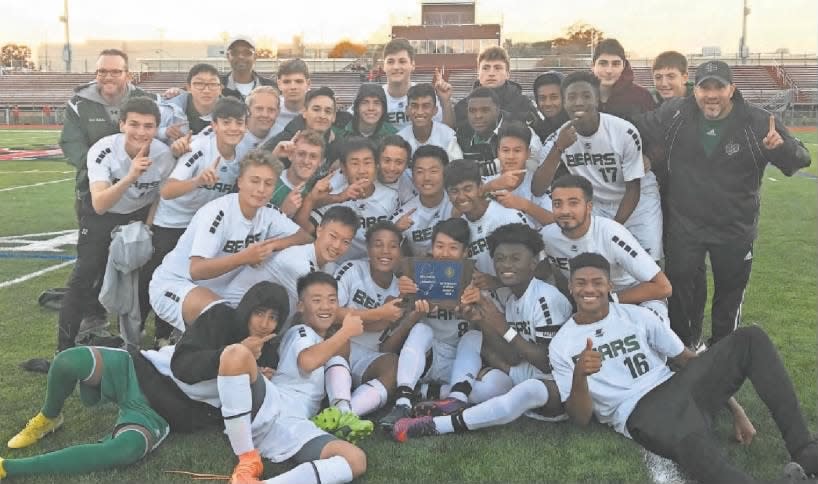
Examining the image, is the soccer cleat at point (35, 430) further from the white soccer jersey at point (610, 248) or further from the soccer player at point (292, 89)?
the white soccer jersey at point (610, 248)

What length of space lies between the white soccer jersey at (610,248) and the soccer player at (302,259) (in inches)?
47.9

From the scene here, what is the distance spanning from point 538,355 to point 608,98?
90.5 inches

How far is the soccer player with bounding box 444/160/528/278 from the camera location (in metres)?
4.72

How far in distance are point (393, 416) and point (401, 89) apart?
2841 millimetres

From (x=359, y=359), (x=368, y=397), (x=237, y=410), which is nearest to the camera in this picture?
(x=237, y=410)

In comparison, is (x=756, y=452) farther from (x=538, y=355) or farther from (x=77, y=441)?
(x=77, y=441)

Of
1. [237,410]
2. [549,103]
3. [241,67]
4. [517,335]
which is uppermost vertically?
[241,67]

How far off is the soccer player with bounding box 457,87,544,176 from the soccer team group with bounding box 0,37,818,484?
2 centimetres

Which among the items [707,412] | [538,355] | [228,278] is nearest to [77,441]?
[228,278]

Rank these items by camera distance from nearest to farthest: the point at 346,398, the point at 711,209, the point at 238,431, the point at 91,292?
the point at 238,431 → the point at 346,398 → the point at 711,209 → the point at 91,292

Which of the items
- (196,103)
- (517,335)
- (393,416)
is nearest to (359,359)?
(393,416)

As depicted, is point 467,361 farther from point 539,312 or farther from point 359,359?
point 359,359

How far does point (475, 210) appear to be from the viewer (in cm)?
476

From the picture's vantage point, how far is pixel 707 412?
11.7ft
